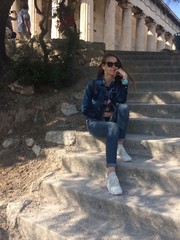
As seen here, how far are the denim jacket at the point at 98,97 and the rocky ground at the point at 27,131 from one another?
73 cm

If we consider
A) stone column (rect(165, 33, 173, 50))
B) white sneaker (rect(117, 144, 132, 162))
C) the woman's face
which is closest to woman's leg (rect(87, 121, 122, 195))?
white sneaker (rect(117, 144, 132, 162))

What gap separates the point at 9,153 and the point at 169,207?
253 cm

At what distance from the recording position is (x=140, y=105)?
16.2 ft

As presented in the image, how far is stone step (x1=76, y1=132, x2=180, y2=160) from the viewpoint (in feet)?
11.8

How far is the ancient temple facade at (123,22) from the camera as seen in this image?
15.6 m

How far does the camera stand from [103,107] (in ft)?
13.0

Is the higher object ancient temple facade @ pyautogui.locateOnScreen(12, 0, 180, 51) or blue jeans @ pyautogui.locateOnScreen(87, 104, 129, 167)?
ancient temple facade @ pyautogui.locateOnScreen(12, 0, 180, 51)

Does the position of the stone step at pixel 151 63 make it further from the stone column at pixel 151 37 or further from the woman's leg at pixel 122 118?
the stone column at pixel 151 37

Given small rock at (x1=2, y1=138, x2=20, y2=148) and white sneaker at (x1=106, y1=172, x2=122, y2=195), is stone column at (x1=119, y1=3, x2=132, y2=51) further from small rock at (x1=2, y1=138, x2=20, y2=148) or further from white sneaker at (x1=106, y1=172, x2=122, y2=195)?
white sneaker at (x1=106, y1=172, x2=122, y2=195)

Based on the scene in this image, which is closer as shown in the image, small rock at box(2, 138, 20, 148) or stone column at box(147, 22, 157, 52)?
small rock at box(2, 138, 20, 148)

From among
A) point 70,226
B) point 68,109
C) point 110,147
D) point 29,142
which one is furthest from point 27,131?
point 70,226

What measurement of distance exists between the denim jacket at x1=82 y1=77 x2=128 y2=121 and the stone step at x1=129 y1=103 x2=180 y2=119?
39.5 inches

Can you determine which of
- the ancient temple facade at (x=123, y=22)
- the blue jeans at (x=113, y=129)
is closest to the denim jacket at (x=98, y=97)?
the blue jeans at (x=113, y=129)

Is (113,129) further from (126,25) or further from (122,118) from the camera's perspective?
(126,25)
